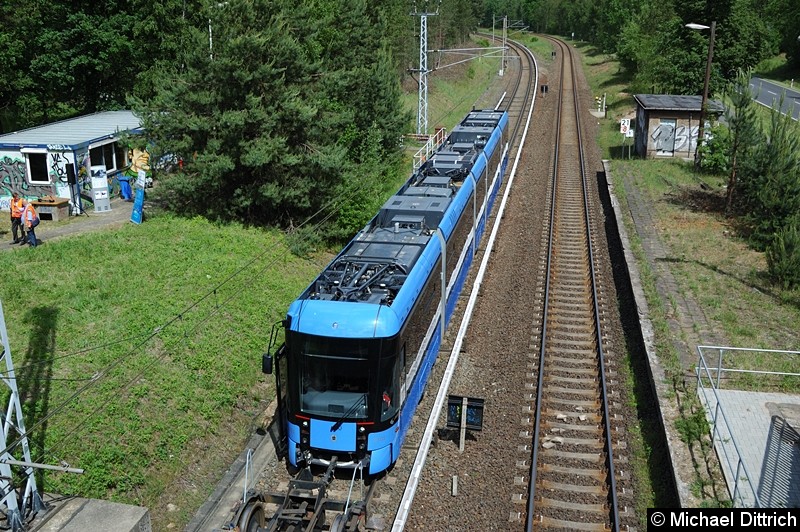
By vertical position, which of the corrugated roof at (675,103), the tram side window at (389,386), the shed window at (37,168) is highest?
the corrugated roof at (675,103)

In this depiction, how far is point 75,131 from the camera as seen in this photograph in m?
25.3

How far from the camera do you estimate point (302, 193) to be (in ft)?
74.7

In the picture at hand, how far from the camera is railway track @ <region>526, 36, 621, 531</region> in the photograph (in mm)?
11375

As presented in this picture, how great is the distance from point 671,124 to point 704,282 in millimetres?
15890

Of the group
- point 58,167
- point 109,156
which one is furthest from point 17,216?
point 109,156

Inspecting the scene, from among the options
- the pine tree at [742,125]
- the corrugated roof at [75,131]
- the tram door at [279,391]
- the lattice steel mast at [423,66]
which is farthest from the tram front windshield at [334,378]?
the lattice steel mast at [423,66]

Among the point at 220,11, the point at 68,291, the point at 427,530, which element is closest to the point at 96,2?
the point at 220,11

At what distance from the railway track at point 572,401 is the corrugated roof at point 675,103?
1013 centimetres

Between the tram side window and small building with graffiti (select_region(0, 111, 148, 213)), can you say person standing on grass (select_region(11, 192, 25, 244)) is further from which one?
the tram side window

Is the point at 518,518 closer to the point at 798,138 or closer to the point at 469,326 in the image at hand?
the point at 469,326

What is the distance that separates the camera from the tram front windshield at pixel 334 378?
1106 centimetres

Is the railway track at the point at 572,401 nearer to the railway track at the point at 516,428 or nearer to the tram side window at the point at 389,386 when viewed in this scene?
the railway track at the point at 516,428

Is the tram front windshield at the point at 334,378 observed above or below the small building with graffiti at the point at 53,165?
below

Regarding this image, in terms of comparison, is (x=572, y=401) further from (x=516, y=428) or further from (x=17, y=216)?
(x=17, y=216)
